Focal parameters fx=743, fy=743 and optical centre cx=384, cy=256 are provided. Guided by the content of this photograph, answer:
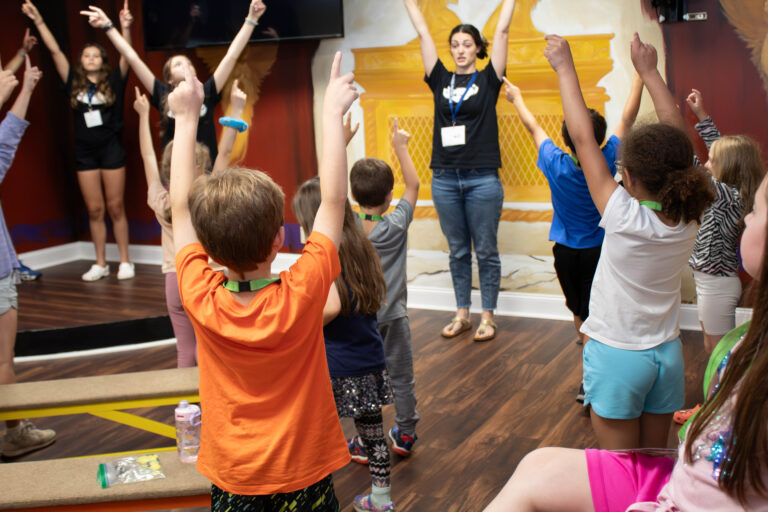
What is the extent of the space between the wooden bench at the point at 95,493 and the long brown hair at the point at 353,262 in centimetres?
69

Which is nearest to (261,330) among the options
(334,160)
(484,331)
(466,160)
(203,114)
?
(334,160)

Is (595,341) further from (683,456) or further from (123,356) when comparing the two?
(123,356)

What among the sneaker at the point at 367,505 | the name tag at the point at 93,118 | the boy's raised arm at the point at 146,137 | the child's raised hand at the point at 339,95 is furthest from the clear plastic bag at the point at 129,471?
the name tag at the point at 93,118

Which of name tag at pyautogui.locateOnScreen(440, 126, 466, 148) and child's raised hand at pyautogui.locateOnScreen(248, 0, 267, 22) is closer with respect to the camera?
child's raised hand at pyautogui.locateOnScreen(248, 0, 267, 22)

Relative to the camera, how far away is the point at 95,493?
7.04 feet

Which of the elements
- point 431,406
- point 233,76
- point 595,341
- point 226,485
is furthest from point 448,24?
point 226,485

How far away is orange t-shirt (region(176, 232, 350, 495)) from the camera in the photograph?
1.55 metres

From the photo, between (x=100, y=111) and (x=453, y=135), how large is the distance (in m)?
2.90

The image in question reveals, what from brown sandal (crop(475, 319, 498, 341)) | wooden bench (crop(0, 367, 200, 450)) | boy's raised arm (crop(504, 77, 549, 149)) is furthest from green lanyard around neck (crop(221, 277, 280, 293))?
brown sandal (crop(475, 319, 498, 341))

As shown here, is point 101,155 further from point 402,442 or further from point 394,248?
point 402,442

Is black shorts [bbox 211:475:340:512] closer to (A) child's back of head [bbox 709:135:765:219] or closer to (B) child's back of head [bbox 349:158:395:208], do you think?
(B) child's back of head [bbox 349:158:395:208]

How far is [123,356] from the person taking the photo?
14.7ft

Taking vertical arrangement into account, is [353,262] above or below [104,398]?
above

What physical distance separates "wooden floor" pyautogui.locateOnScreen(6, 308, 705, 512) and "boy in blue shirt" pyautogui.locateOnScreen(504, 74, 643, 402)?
332mm
